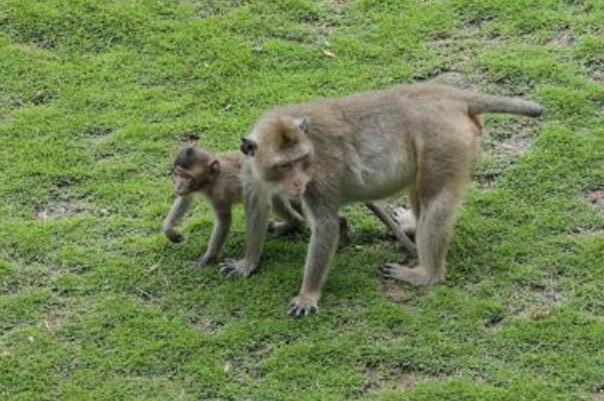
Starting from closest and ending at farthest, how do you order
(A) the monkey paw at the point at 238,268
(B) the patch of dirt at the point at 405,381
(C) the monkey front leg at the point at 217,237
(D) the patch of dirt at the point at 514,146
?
(B) the patch of dirt at the point at 405,381 < (A) the monkey paw at the point at 238,268 < (C) the monkey front leg at the point at 217,237 < (D) the patch of dirt at the point at 514,146

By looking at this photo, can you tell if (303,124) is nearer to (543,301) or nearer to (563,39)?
(543,301)

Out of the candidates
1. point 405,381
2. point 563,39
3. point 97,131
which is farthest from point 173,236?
point 563,39

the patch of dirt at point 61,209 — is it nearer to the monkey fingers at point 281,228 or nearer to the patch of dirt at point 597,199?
the monkey fingers at point 281,228

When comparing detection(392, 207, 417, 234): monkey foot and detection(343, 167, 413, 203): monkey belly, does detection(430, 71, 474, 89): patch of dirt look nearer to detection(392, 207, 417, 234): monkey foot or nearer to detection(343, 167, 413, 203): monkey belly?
detection(392, 207, 417, 234): monkey foot

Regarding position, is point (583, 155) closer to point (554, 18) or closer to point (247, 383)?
point (554, 18)

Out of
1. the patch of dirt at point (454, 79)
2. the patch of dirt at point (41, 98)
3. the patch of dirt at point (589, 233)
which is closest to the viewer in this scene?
the patch of dirt at point (589, 233)

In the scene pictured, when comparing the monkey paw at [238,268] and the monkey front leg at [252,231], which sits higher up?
the monkey front leg at [252,231]

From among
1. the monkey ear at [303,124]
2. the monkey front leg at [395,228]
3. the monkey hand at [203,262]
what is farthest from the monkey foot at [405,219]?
the monkey hand at [203,262]

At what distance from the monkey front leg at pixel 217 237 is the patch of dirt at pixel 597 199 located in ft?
9.84

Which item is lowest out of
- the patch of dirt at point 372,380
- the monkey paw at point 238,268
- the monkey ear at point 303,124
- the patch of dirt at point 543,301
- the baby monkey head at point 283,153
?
the monkey paw at point 238,268

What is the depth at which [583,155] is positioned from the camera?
11102 mm

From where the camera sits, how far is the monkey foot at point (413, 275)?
9766 millimetres

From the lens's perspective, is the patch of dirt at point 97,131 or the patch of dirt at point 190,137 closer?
the patch of dirt at point 190,137

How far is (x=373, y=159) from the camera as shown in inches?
384
